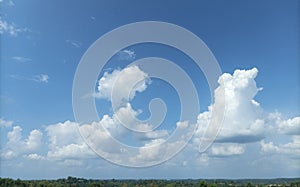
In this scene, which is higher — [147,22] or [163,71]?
[147,22]

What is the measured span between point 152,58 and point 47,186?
274 feet

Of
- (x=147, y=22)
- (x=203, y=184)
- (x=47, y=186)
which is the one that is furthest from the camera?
(x=47, y=186)

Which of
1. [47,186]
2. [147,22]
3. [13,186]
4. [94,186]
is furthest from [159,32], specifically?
[94,186]

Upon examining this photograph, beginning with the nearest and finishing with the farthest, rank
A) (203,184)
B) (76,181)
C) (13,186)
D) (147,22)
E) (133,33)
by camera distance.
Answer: (133,33) → (147,22) → (203,184) → (13,186) → (76,181)

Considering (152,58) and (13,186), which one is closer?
(152,58)

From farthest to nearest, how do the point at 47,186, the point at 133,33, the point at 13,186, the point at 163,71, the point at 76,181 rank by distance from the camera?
the point at 76,181
the point at 47,186
the point at 13,186
the point at 163,71
the point at 133,33

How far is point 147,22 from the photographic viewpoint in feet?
34.4

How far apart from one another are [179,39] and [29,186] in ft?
266

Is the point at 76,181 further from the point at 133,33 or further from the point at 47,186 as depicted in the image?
the point at 133,33

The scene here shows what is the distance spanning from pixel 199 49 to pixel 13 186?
255ft

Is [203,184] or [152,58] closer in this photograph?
[152,58]

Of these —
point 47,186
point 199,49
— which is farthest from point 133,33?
point 47,186

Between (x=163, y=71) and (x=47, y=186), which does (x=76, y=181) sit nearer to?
(x=47, y=186)

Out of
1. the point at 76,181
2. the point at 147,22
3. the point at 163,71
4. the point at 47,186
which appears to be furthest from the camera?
the point at 76,181
